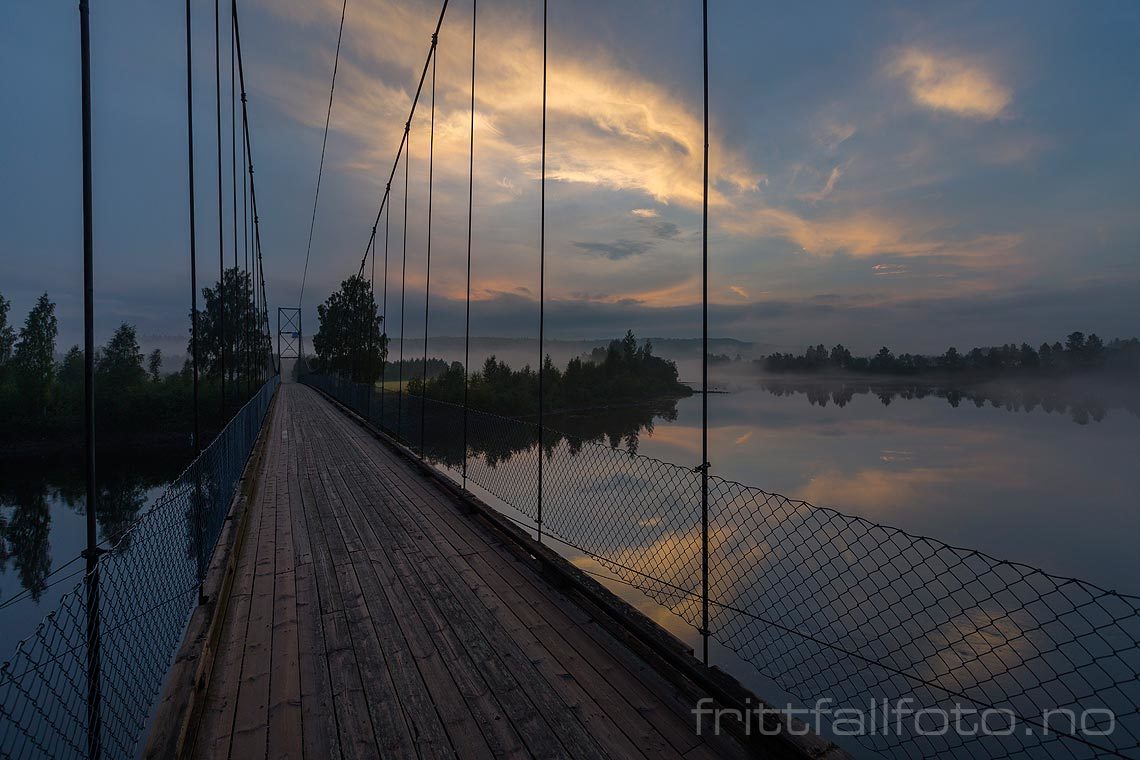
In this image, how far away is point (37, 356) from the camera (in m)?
31.8

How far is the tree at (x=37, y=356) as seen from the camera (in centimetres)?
3039

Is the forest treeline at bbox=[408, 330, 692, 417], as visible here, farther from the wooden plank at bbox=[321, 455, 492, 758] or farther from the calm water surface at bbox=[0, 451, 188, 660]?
the wooden plank at bbox=[321, 455, 492, 758]

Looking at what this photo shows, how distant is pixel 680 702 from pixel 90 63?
3435mm

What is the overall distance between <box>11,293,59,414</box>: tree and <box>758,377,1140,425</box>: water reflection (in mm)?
75773

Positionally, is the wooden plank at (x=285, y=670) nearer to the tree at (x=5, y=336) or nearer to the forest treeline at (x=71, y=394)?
the forest treeline at (x=71, y=394)

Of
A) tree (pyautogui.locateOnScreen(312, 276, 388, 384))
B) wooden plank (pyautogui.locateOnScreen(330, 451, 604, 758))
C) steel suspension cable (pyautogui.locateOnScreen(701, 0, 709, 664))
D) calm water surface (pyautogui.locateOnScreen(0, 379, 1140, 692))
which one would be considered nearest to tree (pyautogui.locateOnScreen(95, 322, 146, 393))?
calm water surface (pyautogui.locateOnScreen(0, 379, 1140, 692))

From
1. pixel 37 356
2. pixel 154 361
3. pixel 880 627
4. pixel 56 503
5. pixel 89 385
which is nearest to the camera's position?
pixel 89 385

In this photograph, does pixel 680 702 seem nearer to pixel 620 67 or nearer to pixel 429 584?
pixel 429 584

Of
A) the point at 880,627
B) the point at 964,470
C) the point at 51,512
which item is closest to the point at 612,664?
the point at 880,627

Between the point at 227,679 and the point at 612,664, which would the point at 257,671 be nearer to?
the point at 227,679

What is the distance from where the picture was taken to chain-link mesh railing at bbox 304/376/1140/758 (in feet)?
5.49

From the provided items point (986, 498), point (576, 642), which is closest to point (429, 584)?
point (576, 642)

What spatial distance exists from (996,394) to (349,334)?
274 feet

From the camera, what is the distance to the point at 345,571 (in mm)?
3320
